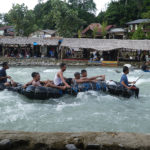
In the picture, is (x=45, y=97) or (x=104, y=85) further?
(x=104, y=85)

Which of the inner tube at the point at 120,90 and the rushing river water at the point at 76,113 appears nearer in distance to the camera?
the rushing river water at the point at 76,113

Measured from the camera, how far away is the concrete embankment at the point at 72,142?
2.55 meters

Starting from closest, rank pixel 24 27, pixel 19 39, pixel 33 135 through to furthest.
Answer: pixel 33 135 < pixel 19 39 < pixel 24 27

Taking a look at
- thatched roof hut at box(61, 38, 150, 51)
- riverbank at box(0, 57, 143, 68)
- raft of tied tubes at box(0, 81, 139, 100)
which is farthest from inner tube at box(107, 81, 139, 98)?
thatched roof hut at box(61, 38, 150, 51)

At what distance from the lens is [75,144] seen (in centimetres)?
260

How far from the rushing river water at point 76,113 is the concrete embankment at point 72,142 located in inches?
116

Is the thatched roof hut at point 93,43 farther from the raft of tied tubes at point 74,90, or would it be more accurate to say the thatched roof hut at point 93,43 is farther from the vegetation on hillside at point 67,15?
the raft of tied tubes at point 74,90

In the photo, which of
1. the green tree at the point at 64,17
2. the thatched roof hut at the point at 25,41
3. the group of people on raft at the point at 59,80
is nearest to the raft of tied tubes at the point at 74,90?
the group of people on raft at the point at 59,80

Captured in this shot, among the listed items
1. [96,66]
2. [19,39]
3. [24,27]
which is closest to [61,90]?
[96,66]

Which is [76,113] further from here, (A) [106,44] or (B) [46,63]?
(A) [106,44]

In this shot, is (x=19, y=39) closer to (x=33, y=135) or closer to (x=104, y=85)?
(x=104, y=85)

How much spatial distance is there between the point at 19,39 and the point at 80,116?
61.5 feet

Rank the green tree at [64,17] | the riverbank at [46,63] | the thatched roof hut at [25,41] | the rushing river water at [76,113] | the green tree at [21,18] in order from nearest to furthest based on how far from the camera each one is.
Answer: the rushing river water at [76,113]
the riverbank at [46,63]
the thatched roof hut at [25,41]
the green tree at [21,18]
the green tree at [64,17]

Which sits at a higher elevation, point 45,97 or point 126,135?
point 126,135
